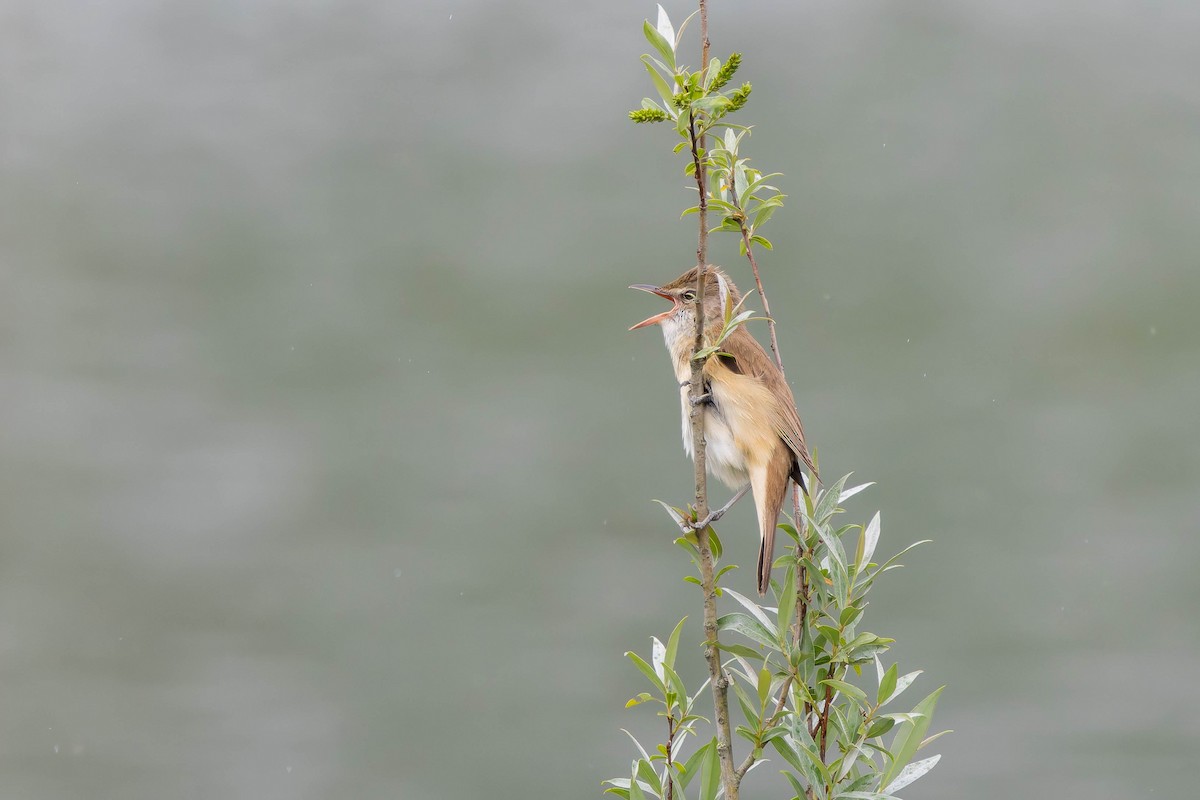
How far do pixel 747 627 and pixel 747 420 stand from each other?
1062mm

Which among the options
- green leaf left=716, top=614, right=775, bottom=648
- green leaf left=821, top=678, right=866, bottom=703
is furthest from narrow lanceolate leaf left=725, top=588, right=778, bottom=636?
green leaf left=821, top=678, right=866, bottom=703

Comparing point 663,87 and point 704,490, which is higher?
point 663,87

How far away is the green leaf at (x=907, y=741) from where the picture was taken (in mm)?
1684

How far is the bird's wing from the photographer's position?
8.59ft

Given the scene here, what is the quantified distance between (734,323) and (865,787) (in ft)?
2.28

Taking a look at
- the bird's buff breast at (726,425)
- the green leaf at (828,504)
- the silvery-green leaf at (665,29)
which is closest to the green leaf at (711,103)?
the silvery-green leaf at (665,29)

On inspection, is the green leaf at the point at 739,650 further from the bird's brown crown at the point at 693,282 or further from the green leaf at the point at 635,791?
the bird's brown crown at the point at 693,282

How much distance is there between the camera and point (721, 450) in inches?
114

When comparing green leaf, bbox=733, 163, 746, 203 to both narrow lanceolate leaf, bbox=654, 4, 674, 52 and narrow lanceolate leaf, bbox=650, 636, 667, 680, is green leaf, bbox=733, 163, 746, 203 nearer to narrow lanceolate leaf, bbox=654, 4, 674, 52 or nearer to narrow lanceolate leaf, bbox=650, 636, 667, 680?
narrow lanceolate leaf, bbox=654, 4, 674, 52

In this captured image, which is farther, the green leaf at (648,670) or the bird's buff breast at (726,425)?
the bird's buff breast at (726,425)

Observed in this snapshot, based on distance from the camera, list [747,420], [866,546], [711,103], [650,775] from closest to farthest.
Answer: [711,103] → [650,775] → [866,546] → [747,420]

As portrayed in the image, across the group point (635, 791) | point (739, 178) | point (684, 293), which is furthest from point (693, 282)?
point (635, 791)

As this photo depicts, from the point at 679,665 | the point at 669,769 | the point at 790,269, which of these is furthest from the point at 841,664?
the point at 790,269

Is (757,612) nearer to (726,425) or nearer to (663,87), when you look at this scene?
(663,87)
